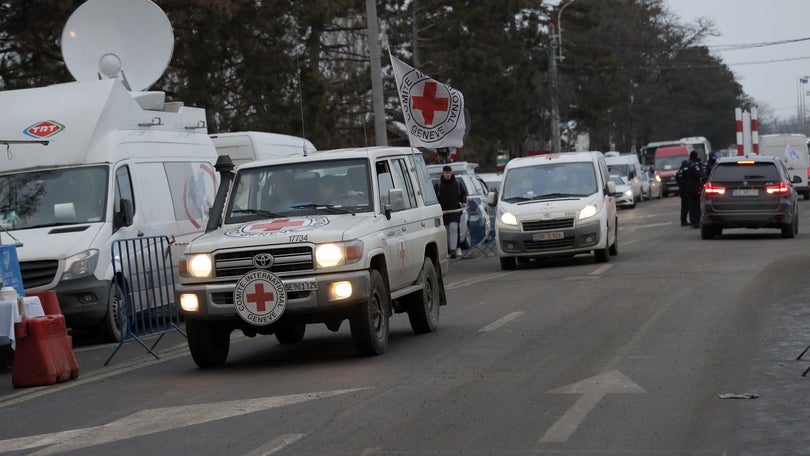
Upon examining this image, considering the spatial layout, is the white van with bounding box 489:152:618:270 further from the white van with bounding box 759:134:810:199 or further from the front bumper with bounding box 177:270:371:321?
the white van with bounding box 759:134:810:199

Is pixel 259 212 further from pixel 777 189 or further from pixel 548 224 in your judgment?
pixel 777 189

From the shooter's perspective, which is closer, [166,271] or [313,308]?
[313,308]

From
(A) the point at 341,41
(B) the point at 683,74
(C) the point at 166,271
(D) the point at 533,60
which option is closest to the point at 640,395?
(C) the point at 166,271

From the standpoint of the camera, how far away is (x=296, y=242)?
38.7ft

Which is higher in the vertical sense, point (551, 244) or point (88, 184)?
point (88, 184)

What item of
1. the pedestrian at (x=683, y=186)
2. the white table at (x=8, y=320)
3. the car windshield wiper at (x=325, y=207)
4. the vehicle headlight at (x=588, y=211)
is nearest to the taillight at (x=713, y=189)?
the pedestrian at (x=683, y=186)

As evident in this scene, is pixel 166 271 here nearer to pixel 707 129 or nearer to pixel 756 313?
pixel 756 313

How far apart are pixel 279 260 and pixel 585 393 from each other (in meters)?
3.33

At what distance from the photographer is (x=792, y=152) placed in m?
52.0

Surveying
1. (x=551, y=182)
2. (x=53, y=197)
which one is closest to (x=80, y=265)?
(x=53, y=197)

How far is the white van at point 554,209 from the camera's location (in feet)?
76.2

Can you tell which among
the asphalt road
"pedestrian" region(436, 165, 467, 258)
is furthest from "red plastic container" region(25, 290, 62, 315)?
"pedestrian" region(436, 165, 467, 258)

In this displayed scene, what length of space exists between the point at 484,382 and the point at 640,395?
1.38 m

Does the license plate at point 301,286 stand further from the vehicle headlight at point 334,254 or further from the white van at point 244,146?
the white van at point 244,146
